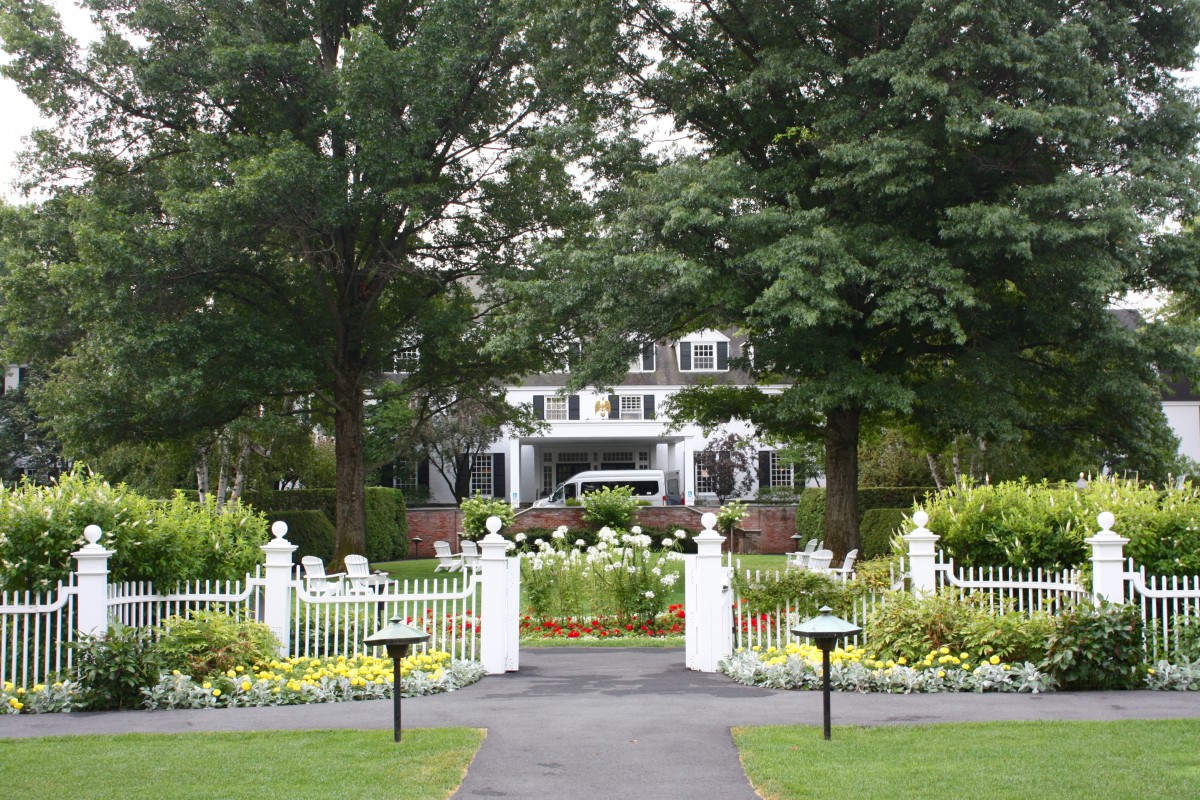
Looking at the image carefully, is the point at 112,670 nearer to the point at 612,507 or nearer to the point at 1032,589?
the point at 1032,589

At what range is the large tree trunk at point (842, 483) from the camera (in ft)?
71.2

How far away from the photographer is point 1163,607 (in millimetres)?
9828

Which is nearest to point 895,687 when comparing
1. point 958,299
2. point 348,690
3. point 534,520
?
point 348,690

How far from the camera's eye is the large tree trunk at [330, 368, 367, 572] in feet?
84.0

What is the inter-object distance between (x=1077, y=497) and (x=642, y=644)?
18.3 ft

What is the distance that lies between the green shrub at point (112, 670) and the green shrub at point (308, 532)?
62.4 ft

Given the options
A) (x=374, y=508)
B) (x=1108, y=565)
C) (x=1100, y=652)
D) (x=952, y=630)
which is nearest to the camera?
(x=1100, y=652)

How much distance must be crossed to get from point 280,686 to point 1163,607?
792 centimetres

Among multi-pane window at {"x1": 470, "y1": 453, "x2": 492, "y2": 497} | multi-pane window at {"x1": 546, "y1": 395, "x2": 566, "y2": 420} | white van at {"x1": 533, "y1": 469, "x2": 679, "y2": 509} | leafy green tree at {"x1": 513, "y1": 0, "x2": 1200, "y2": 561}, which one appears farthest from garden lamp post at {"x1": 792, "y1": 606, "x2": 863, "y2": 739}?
multi-pane window at {"x1": 470, "y1": 453, "x2": 492, "y2": 497}

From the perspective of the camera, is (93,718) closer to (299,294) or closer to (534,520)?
(299,294)

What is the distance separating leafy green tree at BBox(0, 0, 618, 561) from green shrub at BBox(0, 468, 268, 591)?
993 cm

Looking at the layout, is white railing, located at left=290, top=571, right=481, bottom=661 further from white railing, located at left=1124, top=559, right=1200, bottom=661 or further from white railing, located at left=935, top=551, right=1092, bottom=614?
→ white railing, located at left=1124, top=559, right=1200, bottom=661

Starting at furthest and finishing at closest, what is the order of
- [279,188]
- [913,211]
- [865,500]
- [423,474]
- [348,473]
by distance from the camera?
[423,474], [865,500], [348,473], [279,188], [913,211]

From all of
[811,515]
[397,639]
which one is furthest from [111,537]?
[811,515]
